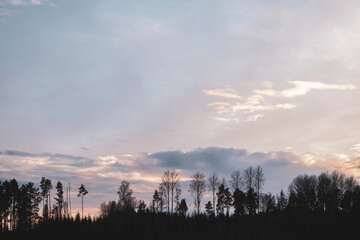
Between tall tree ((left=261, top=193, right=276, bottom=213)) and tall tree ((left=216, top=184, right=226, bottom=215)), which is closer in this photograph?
tall tree ((left=261, top=193, right=276, bottom=213))

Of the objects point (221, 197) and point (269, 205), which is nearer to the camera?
point (269, 205)

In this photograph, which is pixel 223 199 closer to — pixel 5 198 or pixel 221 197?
pixel 221 197

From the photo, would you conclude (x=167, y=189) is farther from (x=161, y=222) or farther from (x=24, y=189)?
(x=161, y=222)

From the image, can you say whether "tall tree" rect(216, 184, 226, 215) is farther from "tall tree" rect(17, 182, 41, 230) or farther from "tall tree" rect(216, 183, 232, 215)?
"tall tree" rect(17, 182, 41, 230)

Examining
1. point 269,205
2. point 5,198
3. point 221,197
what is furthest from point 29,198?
point 269,205

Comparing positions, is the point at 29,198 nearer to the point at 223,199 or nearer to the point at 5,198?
the point at 5,198

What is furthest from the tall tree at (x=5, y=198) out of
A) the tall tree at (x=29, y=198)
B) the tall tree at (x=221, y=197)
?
the tall tree at (x=221, y=197)

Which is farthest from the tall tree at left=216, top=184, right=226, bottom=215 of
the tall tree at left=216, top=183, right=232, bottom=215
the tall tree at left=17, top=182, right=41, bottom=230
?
the tall tree at left=17, top=182, right=41, bottom=230

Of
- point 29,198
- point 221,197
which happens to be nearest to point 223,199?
point 221,197

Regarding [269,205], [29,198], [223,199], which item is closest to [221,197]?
[223,199]

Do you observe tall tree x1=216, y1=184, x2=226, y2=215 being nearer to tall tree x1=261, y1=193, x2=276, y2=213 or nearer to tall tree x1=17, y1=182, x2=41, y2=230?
tall tree x1=261, y1=193, x2=276, y2=213

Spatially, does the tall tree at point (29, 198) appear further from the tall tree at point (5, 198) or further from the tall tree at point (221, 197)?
the tall tree at point (221, 197)

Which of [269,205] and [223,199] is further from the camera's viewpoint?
[223,199]

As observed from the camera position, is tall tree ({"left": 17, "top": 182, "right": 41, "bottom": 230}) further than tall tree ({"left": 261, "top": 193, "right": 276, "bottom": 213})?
Yes
